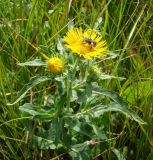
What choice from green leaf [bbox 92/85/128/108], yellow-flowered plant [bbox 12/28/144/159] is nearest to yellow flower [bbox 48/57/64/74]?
yellow-flowered plant [bbox 12/28/144/159]

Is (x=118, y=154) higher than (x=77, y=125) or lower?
lower

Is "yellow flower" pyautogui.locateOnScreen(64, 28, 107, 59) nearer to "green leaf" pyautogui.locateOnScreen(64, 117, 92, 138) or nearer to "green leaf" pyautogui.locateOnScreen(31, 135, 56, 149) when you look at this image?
"green leaf" pyautogui.locateOnScreen(64, 117, 92, 138)

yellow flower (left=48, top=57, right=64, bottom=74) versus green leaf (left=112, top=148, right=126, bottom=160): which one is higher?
yellow flower (left=48, top=57, right=64, bottom=74)

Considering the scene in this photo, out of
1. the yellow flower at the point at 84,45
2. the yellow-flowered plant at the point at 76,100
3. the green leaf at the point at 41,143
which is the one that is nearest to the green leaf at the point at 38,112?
the yellow-flowered plant at the point at 76,100

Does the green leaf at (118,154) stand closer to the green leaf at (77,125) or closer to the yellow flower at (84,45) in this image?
the green leaf at (77,125)

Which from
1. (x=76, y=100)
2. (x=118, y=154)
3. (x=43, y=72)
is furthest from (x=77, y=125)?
(x=43, y=72)

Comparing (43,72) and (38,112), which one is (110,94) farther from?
(43,72)

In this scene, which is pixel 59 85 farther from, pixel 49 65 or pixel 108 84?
pixel 108 84
